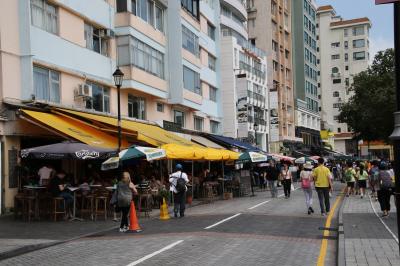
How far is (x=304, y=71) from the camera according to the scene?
296ft

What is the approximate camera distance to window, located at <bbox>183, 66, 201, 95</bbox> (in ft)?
121

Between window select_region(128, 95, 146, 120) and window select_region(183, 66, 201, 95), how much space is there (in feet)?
15.3

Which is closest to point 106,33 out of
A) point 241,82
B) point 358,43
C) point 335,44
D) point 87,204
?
point 87,204

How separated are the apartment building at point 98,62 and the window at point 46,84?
0.04 m

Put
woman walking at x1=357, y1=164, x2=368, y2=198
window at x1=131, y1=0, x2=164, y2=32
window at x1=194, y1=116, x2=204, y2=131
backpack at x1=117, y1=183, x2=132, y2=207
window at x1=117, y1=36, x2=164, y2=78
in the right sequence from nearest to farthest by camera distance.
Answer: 1. backpack at x1=117, y1=183, x2=132, y2=207
2. woman walking at x1=357, y1=164, x2=368, y2=198
3. window at x1=117, y1=36, x2=164, y2=78
4. window at x1=131, y1=0, x2=164, y2=32
5. window at x1=194, y1=116, x2=204, y2=131

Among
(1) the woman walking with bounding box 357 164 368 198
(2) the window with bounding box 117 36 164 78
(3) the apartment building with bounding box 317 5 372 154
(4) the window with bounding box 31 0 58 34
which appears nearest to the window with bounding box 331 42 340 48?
(3) the apartment building with bounding box 317 5 372 154

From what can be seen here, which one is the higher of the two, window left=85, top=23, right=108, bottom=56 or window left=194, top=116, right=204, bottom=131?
window left=85, top=23, right=108, bottom=56

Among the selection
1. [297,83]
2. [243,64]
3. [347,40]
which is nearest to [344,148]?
[347,40]

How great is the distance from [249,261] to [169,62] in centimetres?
2645

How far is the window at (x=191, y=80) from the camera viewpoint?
36997 millimetres

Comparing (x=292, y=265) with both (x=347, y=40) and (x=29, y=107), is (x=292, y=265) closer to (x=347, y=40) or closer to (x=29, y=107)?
(x=29, y=107)

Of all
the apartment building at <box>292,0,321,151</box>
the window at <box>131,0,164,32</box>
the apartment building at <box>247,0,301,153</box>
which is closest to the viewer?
the window at <box>131,0,164,32</box>

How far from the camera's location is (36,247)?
41.8ft

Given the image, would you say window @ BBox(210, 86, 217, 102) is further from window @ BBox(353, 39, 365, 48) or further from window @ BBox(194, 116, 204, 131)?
window @ BBox(353, 39, 365, 48)
